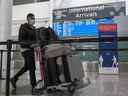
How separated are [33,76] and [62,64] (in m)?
0.62

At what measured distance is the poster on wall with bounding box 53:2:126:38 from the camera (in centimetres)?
1396

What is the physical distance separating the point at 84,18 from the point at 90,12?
0.46 m

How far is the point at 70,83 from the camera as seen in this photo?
5176mm

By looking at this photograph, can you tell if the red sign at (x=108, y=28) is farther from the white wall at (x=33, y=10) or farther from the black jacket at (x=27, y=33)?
the black jacket at (x=27, y=33)

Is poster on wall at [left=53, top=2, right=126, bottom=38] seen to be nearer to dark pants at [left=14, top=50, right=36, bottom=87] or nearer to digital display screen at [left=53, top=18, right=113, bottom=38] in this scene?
digital display screen at [left=53, top=18, right=113, bottom=38]

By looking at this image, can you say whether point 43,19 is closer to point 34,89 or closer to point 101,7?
point 101,7

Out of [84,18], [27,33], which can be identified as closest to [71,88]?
[27,33]

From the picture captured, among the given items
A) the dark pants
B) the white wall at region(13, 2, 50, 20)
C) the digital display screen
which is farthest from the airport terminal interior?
the white wall at region(13, 2, 50, 20)

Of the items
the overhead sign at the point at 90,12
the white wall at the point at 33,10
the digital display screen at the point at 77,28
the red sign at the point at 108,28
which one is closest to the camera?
the red sign at the point at 108,28

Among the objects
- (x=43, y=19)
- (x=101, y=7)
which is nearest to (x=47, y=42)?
(x=101, y=7)

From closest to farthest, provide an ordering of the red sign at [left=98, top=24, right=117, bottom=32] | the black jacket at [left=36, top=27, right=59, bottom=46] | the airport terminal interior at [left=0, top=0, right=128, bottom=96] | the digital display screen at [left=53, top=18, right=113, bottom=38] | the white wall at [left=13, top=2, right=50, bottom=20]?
the airport terminal interior at [left=0, top=0, right=128, bottom=96], the black jacket at [left=36, top=27, right=59, bottom=46], the red sign at [left=98, top=24, right=117, bottom=32], the digital display screen at [left=53, top=18, right=113, bottom=38], the white wall at [left=13, top=2, right=50, bottom=20]

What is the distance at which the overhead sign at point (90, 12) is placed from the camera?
45.2 ft

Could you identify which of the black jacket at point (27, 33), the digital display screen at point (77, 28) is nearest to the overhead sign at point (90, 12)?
the digital display screen at point (77, 28)

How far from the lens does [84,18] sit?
586 inches
